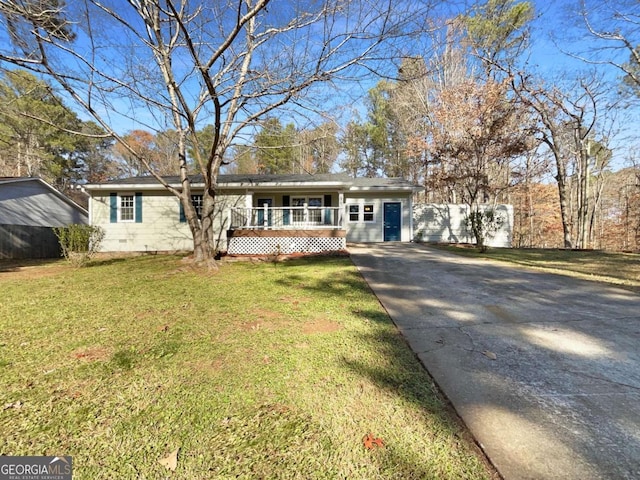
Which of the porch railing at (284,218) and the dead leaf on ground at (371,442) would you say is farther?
the porch railing at (284,218)

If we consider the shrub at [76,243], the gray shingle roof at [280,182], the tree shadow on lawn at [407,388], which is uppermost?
the gray shingle roof at [280,182]

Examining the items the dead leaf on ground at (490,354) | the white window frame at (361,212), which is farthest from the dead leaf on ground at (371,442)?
the white window frame at (361,212)

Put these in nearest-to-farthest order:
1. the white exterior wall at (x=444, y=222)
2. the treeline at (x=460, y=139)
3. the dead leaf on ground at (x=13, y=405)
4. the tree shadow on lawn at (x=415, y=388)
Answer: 1. the tree shadow on lawn at (x=415, y=388)
2. the dead leaf on ground at (x=13, y=405)
3. the treeline at (x=460, y=139)
4. the white exterior wall at (x=444, y=222)

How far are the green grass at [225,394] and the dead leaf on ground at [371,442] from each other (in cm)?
3

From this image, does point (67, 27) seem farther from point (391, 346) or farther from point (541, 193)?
point (541, 193)

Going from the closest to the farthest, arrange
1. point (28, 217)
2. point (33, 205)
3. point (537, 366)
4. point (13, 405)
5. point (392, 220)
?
point (13, 405)
point (537, 366)
point (392, 220)
point (28, 217)
point (33, 205)

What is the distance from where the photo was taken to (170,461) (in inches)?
59.9

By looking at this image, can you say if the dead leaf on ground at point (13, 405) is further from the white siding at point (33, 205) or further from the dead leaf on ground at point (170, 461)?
the white siding at point (33, 205)

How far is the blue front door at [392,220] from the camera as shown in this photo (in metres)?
13.8

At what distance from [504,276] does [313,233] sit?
622 centimetres

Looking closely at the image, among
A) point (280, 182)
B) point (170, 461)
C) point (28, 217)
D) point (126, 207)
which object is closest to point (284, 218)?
point (280, 182)

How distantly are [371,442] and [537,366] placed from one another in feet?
5.86

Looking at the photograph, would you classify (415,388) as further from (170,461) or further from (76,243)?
(76,243)

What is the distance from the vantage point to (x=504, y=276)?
6020 millimetres
